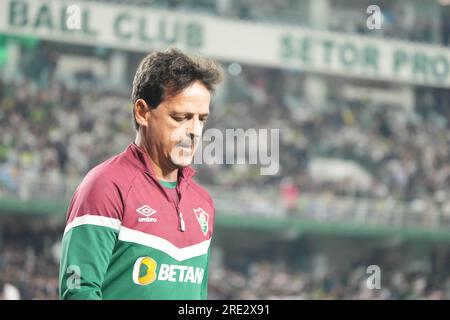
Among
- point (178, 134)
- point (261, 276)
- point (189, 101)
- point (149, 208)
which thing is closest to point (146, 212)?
point (149, 208)

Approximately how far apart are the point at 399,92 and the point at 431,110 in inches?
56.0

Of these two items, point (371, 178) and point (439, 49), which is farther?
point (439, 49)

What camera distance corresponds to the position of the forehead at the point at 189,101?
344cm

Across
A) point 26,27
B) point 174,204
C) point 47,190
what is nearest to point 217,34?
point 26,27

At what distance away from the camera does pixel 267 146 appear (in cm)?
2731

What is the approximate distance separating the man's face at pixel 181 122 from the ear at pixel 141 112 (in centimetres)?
1

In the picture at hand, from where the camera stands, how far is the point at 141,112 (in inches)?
138

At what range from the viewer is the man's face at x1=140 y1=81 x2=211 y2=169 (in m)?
Result: 3.42

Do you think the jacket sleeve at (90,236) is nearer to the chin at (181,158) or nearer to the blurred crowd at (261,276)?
the chin at (181,158)

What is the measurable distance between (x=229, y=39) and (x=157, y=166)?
2512 cm

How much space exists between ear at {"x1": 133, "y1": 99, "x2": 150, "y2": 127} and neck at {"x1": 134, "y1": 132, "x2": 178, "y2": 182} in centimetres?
7

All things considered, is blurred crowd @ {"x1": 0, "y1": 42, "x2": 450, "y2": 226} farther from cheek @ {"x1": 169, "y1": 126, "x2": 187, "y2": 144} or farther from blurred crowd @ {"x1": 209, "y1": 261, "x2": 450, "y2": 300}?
cheek @ {"x1": 169, "y1": 126, "x2": 187, "y2": 144}
